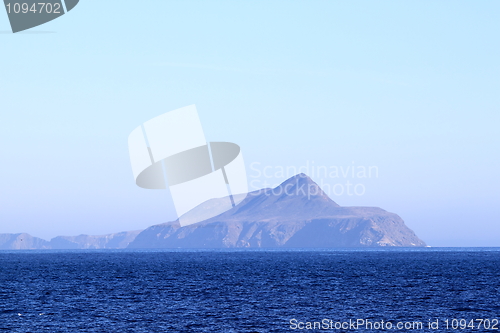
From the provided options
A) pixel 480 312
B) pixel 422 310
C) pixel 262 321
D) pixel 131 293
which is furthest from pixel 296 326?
pixel 131 293

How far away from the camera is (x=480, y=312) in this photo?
6366 centimetres

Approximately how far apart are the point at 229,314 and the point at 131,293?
2555cm

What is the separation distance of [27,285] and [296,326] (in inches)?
2342

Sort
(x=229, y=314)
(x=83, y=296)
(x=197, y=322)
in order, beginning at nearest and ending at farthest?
(x=197, y=322) < (x=229, y=314) < (x=83, y=296)

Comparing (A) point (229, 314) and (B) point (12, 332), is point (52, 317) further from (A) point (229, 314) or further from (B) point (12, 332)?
(A) point (229, 314)

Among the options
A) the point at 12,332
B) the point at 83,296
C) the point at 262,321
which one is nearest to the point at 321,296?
the point at 262,321

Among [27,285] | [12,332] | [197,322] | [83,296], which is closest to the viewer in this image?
[12,332]

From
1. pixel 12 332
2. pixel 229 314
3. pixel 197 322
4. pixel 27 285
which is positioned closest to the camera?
pixel 12 332

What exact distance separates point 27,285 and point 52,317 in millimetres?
42128

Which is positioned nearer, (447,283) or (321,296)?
(321,296)

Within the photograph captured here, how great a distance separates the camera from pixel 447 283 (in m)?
103

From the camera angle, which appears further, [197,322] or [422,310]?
[422,310]

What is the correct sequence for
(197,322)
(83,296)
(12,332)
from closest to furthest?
1. (12,332)
2. (197,322)
3. (83,296)

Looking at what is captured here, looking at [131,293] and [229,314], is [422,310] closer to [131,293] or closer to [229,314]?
[229,314]
